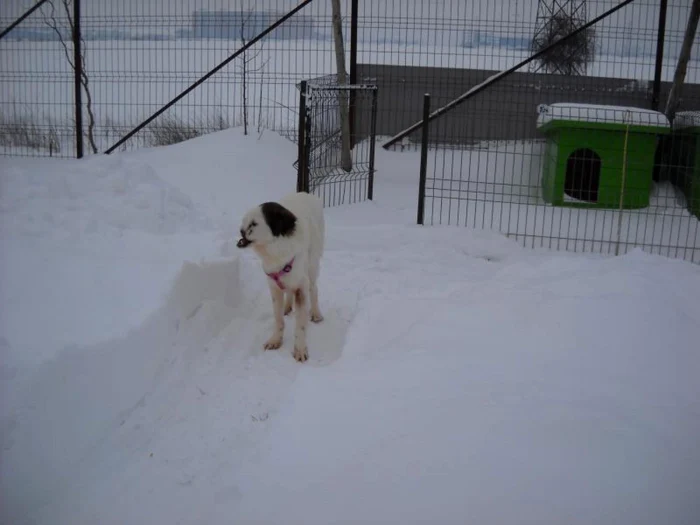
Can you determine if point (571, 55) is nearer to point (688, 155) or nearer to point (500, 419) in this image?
point (688, 155)

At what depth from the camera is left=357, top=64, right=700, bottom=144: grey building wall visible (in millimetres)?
10828

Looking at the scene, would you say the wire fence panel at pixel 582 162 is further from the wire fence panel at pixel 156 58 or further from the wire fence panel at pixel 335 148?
the wire fence panel at pixel 156 58

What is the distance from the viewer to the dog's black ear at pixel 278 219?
4.56 m

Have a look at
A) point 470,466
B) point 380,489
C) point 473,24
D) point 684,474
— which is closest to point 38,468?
point 380,489

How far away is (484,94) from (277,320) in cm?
719

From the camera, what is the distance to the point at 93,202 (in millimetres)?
5930

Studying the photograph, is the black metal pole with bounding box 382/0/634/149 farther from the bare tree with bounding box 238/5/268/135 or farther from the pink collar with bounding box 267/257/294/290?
the pink collar with bounding box 267/257/294/290

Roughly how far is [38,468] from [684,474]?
2.78 metres

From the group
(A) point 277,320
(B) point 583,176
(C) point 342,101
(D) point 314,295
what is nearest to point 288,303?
(D) point 314,295

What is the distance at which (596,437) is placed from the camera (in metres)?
3.14

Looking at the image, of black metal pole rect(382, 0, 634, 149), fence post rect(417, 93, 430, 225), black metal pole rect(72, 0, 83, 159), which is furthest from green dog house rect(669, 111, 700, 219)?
black metal pole rect(72, 0, 83, 159)

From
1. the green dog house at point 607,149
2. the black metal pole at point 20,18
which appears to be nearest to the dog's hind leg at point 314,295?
the green dog house at point 607,149

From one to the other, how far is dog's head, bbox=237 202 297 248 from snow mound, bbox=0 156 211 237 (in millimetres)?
1579

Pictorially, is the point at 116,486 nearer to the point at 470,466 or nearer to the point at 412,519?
the point at 412,519
